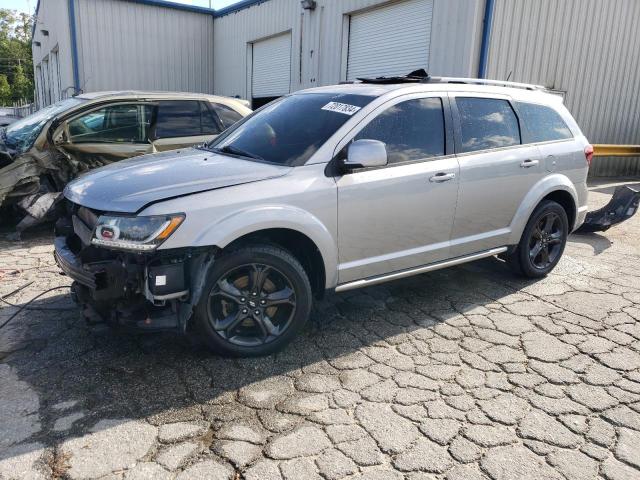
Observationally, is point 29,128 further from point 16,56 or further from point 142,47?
point 16,56

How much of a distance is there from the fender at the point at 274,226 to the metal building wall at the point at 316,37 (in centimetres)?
717

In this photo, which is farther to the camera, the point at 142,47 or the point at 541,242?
the point at 142,47

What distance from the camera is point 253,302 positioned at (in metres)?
3.36

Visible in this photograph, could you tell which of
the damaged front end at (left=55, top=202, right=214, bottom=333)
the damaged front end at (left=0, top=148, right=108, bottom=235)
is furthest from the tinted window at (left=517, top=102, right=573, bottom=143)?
the damaged front end at (left=0, top=148, right=108, bottom=235)

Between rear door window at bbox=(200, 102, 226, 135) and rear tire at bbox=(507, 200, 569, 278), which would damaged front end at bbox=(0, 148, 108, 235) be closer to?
rear door window at bbox=(200, 102, 226, 135)

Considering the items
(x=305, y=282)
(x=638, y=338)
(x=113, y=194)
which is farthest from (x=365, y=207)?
(x=638, y=338)

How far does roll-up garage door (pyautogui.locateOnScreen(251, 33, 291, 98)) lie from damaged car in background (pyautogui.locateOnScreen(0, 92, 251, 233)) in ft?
27.2

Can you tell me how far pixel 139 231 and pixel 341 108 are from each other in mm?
1783

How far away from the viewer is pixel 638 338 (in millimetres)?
3943

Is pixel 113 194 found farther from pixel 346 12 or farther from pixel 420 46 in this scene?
pixel 346 12

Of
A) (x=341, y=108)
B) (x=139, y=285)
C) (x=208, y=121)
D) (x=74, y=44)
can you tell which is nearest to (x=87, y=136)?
(x=208, y=121)

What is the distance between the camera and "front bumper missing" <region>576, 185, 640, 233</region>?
6980mm

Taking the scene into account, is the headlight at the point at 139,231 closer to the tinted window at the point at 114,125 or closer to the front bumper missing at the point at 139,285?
the front bumper missing at the point at 139,285

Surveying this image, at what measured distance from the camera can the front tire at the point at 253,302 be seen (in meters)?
3.21
